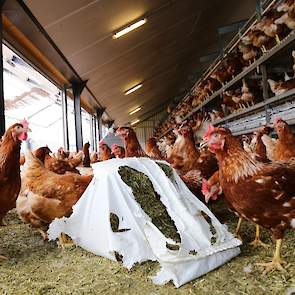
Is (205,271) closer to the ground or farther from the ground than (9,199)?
closer to the ground

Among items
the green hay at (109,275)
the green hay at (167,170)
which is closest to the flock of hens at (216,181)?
the green hay at (109,275)

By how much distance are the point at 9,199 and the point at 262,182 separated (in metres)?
1.38

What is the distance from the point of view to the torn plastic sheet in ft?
4.77

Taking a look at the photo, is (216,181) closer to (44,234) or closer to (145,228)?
(145,228)

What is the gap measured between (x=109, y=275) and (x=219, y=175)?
792 millimetres

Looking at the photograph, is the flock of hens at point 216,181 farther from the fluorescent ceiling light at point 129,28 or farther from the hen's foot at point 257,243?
the fluorescent ceiling light at point 129,28

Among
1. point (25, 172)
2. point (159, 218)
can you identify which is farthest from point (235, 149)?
point (25, 172)

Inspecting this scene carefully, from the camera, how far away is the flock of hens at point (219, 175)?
1536 mm

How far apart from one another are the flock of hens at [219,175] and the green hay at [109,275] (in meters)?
0.11

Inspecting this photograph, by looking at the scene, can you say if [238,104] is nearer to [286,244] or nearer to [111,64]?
[111,64]

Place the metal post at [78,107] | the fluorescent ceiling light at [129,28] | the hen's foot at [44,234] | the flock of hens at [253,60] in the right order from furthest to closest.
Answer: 1. the metal post at [78,107]
2. the fluorescent ceiling light at [129,28]
3. the flock of hens at [253,60]
4. the hen's foot at [44,234]

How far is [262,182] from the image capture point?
1529 millimetres

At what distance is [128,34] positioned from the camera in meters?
3.79

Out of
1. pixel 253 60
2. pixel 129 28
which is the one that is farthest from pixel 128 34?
pixel 253 60
